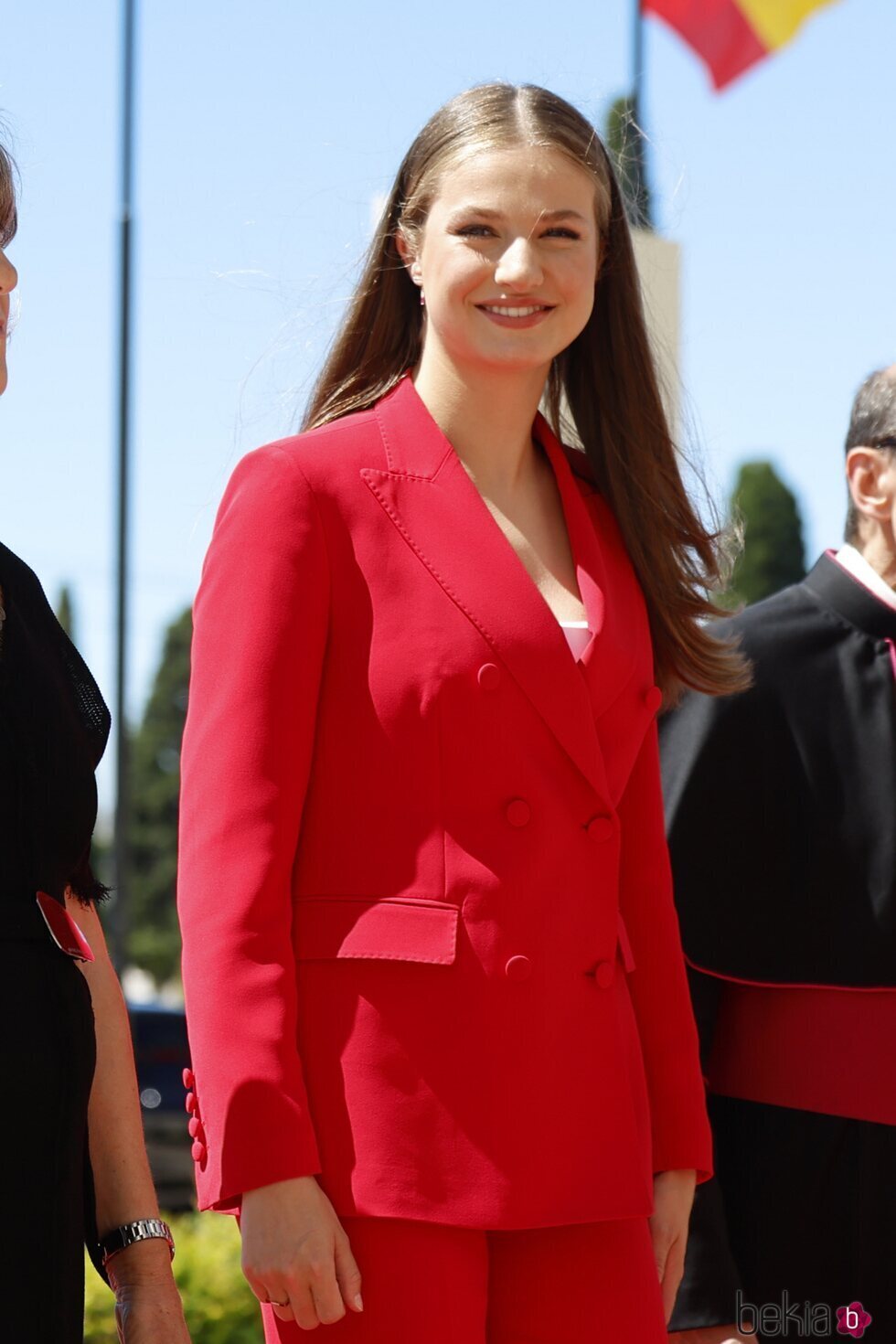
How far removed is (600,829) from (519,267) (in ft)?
2.38

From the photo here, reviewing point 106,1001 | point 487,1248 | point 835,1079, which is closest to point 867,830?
point 835,1079

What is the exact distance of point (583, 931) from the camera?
7.54ft

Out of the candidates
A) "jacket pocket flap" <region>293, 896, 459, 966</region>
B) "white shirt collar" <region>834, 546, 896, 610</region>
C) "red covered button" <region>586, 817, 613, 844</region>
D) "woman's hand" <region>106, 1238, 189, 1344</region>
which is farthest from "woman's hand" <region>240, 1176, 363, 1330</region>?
"white shirt collar" <region>834, 546, 896, 610</region>

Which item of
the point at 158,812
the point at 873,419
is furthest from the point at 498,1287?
the point at 158,812

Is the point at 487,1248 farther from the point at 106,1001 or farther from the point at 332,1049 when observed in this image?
the point at 106,1001

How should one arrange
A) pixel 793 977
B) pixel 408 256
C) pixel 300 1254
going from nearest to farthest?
pixel 300 1254, pixel 408 256, pixel 793 977

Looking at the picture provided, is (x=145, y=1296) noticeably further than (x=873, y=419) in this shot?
No

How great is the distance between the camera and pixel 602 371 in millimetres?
2807

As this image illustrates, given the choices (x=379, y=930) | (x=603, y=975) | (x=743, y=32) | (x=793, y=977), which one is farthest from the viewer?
(x=743, y=32)

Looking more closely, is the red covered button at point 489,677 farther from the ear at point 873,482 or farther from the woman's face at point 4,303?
the ear at point 873,482

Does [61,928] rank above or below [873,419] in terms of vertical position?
below

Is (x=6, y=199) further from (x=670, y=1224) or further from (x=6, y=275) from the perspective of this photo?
(x=670, y=1224)

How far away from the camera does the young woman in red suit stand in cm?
213

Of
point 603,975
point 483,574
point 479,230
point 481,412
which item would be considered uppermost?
point 479,230
